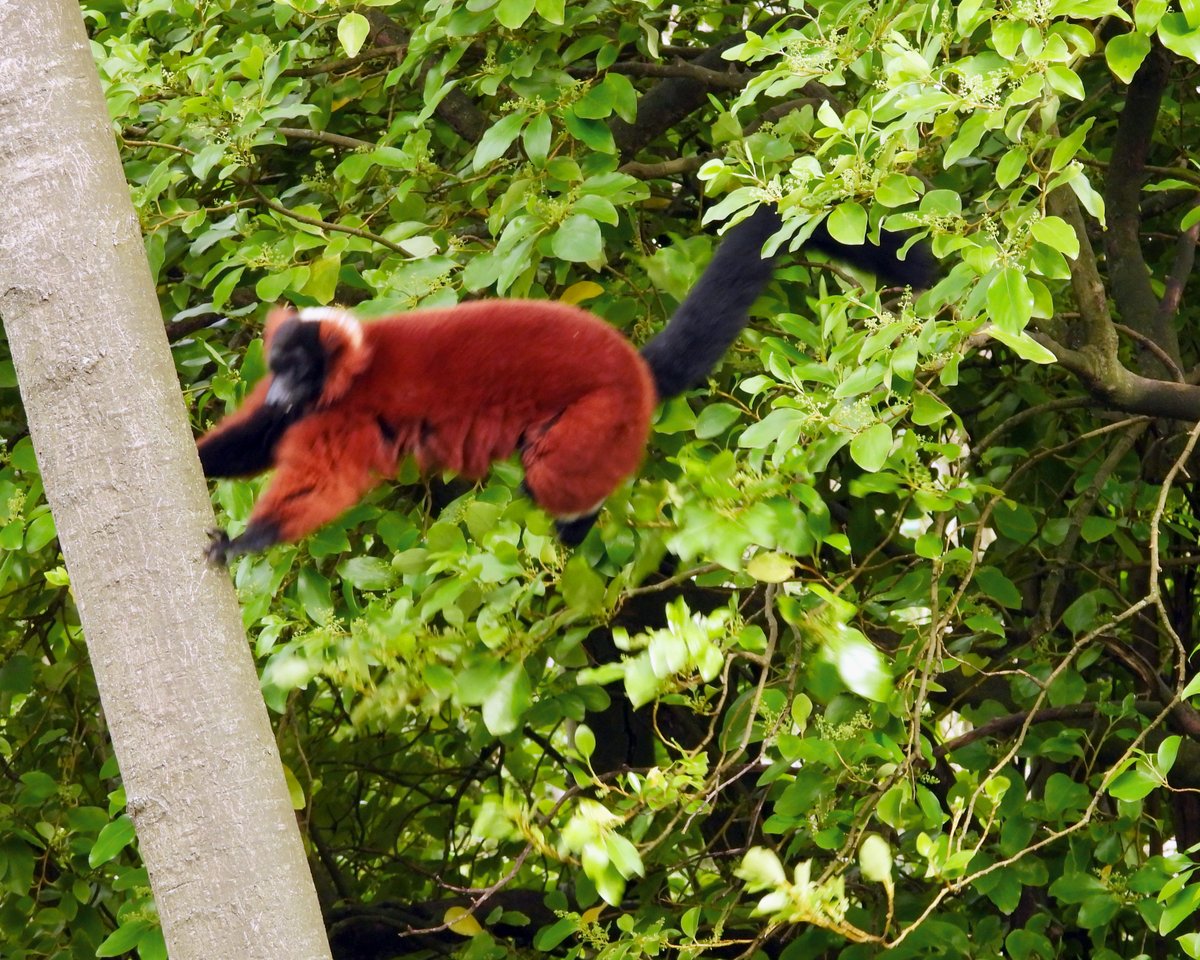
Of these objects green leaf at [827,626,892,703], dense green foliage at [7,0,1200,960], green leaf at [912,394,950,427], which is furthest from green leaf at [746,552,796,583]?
green leaf at [912,394,950,427]

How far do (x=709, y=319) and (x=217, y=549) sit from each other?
3.83ft

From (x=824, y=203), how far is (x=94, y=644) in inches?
53.8

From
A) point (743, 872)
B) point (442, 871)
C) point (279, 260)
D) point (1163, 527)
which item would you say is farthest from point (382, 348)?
point (442, 871)

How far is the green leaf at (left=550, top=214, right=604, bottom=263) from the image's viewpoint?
8.89ft

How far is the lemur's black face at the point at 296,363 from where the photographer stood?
2.62 meters

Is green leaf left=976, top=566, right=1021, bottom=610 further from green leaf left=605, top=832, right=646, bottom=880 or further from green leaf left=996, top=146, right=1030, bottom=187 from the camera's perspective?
green leaf left=605, top=832, right=646, bottom=880

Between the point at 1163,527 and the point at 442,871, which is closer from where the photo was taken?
the point at 1163,527

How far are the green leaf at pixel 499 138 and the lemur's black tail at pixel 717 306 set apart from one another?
475mm

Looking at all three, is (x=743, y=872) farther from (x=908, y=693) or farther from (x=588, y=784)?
(x=908, y=693)

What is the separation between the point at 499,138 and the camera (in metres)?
2.91

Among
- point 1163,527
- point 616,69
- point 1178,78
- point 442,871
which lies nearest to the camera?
point 616,69

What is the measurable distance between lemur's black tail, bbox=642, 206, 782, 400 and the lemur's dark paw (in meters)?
1.03

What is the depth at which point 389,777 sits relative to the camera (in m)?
5.06

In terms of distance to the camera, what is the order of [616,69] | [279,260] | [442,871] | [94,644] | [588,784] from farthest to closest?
[442,871]
[616,69]
[279,260]
[588,784]
[94,644]
